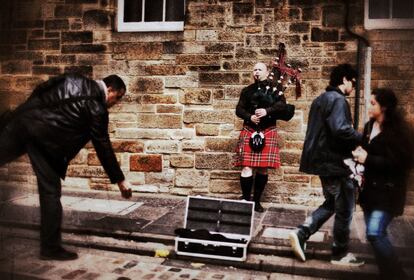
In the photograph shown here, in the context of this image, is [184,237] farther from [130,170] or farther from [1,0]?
[1,0]

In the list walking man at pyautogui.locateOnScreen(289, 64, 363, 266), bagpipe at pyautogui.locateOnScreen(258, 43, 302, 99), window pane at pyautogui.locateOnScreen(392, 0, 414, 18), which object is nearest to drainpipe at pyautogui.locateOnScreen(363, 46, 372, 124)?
window pane at pyautogui.locateOnScreen(392, 0, 414, 18)

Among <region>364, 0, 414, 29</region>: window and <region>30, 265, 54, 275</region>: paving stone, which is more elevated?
<region>364, 0, 414, 29</region>: window

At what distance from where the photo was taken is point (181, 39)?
283 inches

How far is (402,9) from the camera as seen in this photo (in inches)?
259

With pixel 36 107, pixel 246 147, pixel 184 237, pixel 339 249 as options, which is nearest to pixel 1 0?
pixel 36 107

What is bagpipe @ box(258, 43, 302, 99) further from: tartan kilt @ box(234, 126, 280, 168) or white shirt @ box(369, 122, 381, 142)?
white shirt @ box(369, 122, 381, 142)

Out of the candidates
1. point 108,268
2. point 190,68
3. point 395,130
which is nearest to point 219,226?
point 108,268

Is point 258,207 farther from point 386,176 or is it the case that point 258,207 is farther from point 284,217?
point 386,176

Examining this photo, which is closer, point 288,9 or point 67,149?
point 67,149

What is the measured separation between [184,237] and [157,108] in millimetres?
2914

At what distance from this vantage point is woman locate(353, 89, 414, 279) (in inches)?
156

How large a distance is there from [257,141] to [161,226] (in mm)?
1690

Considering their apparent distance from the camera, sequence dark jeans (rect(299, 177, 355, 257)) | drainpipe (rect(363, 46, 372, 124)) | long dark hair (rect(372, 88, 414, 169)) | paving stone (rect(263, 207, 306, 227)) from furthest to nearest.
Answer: drainpipe (rect(363, 46, 372, 124)) → paving stone (rect(263, 207, 306, 227)) → dark jeans (rect(299, 177, 355, 257)) → long dark hair (rect(372, 88, 414, 169))

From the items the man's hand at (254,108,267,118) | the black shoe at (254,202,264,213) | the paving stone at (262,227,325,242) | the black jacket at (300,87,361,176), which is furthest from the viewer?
the black shoe at (254,202,264,213)
